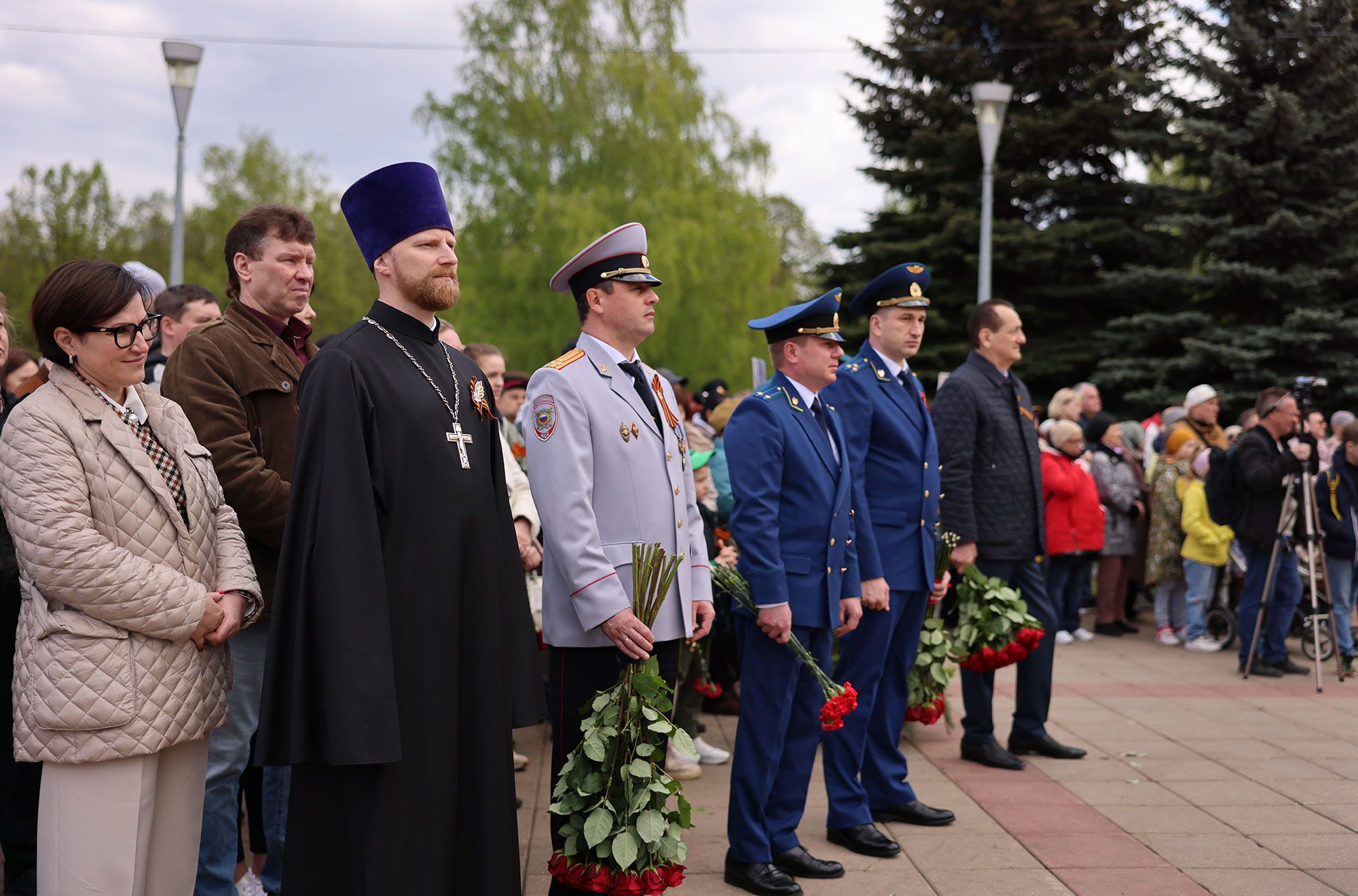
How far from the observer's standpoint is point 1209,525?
1120cm

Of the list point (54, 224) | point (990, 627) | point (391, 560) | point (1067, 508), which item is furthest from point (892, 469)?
point (54, 224)

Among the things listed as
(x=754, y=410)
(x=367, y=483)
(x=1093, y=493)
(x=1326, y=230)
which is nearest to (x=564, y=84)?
(x=1326, y=230)

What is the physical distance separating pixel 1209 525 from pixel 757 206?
18.3 metres

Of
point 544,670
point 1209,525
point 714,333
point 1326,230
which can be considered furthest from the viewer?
point 714,333

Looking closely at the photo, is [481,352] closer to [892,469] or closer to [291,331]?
[892,469]

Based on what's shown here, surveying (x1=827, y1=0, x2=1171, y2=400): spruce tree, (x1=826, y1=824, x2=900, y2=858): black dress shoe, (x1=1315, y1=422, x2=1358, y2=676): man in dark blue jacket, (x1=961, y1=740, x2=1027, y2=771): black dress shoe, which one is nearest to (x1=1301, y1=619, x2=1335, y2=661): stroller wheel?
(x1=1315, y1=422, x2=1358, y2=676): man in dark blue jacket

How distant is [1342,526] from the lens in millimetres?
10203

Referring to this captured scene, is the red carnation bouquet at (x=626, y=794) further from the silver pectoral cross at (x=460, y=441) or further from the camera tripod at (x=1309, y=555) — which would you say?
the camera tripod at (x=1309, y=555)

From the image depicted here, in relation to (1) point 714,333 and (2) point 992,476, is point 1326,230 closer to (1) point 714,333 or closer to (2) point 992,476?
(1) point 714,333

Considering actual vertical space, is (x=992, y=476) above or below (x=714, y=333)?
below

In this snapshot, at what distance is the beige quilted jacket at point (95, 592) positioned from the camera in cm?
321

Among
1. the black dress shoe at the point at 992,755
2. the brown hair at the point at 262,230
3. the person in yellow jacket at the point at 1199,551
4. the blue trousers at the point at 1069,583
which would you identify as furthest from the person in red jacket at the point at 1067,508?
the brown hair at the point at 262,230

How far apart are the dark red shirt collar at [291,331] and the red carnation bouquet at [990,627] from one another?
12.6 ft

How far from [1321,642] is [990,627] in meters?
5.41
